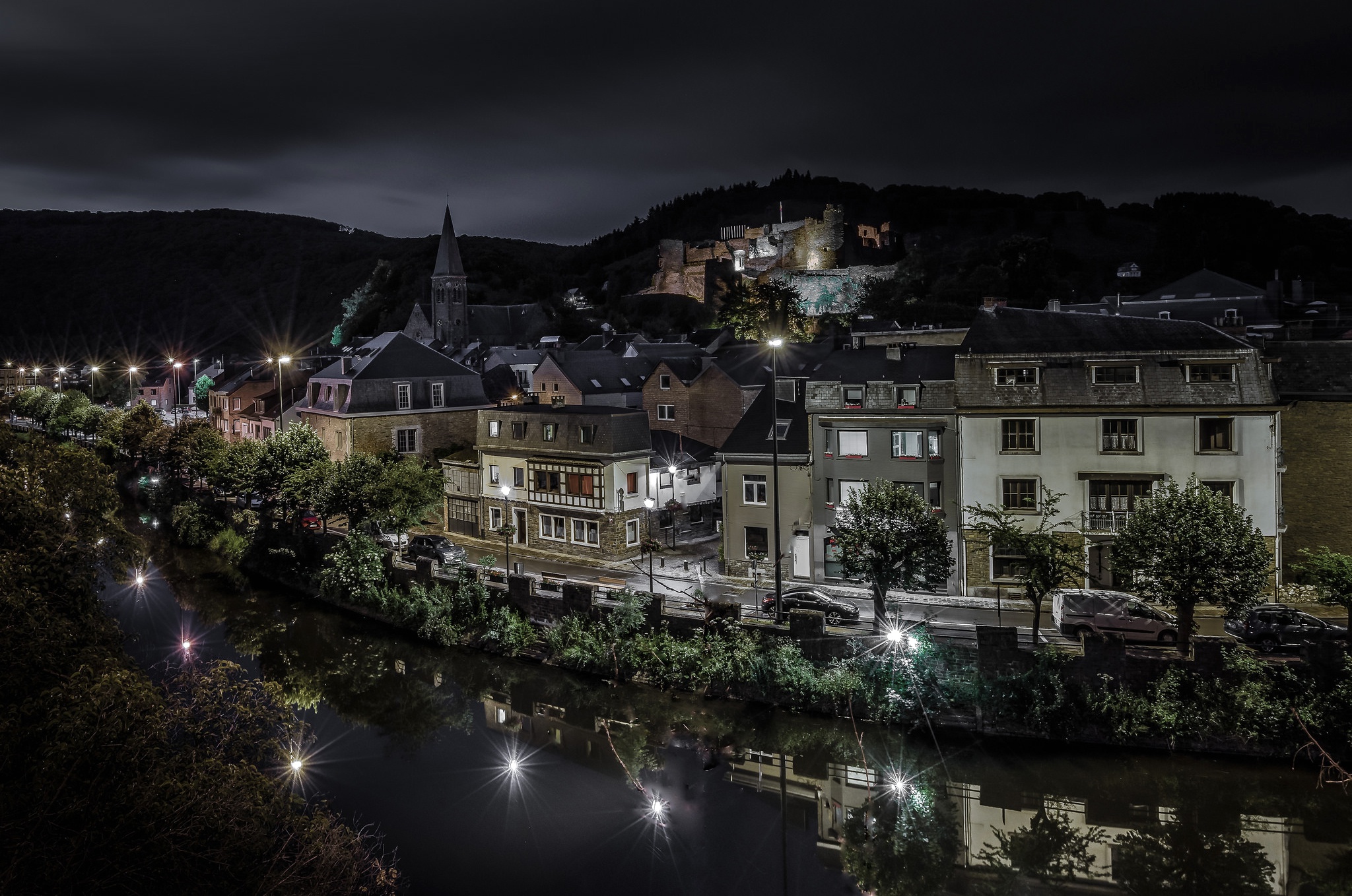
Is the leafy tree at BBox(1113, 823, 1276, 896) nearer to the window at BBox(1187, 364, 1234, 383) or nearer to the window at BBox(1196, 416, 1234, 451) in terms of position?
the window at BBox(1196, 416, 1234, 451)

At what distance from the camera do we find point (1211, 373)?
2442 cm

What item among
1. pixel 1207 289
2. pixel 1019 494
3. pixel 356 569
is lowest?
pixel 356 569

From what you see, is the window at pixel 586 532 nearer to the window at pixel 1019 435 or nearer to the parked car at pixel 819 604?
the parked car at pixel 819 604

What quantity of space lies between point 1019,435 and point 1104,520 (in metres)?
3.21

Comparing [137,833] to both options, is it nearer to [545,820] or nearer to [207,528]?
[545,820]

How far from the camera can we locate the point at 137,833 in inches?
287

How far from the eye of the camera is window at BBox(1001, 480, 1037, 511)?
84.2 feet

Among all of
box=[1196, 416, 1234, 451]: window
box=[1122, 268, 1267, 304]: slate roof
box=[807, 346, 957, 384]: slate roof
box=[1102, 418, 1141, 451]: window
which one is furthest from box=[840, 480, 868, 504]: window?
box=[1122, 268, 1267, 304]: slate roof

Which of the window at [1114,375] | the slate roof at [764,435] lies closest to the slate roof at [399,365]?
the slate roof at [764,435]

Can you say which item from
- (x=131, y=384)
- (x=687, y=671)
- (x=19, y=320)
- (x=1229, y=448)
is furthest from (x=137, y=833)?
(x=19, y=320)

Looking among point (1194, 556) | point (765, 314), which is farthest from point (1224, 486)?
point (765, 314)

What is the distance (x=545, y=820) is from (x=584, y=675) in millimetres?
6755

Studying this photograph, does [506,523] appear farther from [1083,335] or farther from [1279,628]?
[1279,628]

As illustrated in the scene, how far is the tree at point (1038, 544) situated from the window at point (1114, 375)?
341cm
